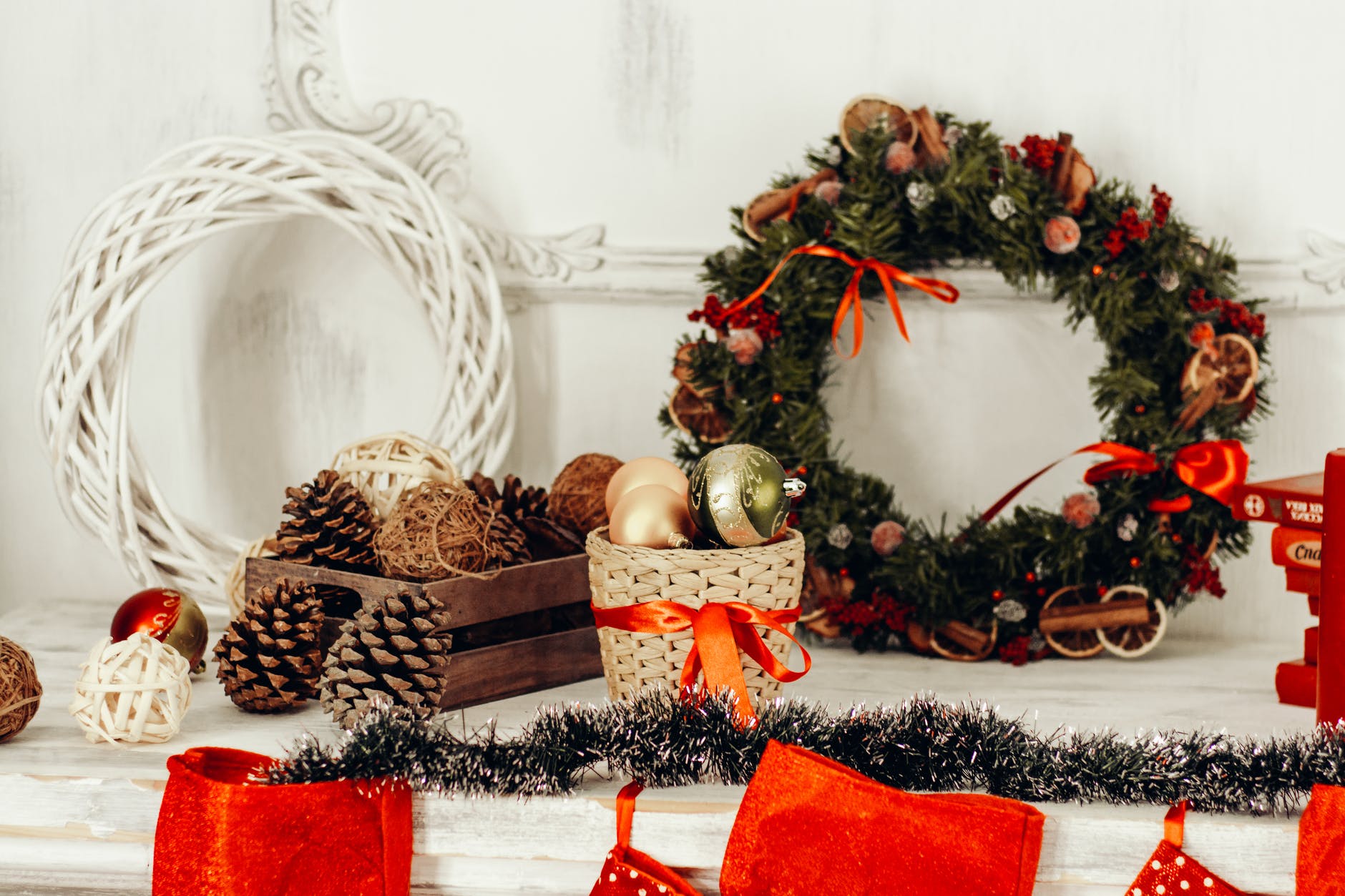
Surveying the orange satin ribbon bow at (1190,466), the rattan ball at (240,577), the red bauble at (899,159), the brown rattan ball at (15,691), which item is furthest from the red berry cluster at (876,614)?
the brown rattan ball at (15,691)

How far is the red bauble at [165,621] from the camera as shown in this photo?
3.62 ft

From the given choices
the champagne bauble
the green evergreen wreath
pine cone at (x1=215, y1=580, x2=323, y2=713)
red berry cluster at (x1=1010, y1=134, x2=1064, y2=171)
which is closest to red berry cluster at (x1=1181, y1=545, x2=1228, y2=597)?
the green evergreen wreath

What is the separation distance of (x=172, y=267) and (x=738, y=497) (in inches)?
31.6

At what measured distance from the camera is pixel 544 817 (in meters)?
0.87

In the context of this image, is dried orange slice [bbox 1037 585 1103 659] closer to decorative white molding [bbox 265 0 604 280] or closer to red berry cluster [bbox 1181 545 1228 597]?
red berry cluster [bbox 1181 545 1228 597]

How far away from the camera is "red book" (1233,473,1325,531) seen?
3.46ft

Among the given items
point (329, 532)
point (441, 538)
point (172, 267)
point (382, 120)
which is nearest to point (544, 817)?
point (441, 538)

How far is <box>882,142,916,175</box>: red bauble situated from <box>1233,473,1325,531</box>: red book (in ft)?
1.56

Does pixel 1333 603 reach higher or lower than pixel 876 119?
lower

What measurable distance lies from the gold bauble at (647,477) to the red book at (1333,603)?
1.72 feet

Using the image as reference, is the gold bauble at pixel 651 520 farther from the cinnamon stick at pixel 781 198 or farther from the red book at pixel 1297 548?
the red book at pixel 1297 548

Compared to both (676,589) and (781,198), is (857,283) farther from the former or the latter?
(676,589)

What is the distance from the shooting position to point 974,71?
1433mm

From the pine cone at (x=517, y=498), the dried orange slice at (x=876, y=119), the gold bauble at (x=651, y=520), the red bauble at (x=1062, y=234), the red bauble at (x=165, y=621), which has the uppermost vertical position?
the dried orange slice at (x=876, y=119)
